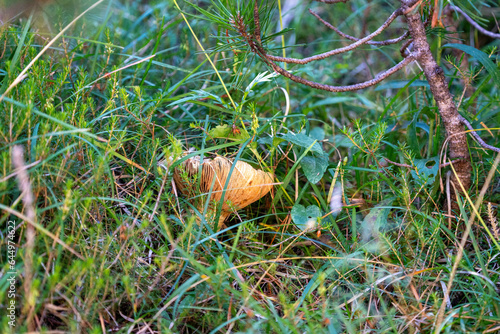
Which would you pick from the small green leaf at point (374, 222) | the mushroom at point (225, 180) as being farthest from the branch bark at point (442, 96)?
the mushroom at point (225, 180)

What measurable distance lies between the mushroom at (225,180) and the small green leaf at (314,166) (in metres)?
0.17

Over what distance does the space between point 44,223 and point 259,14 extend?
110cm

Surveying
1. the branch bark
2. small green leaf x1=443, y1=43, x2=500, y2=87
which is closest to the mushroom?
the branch bark

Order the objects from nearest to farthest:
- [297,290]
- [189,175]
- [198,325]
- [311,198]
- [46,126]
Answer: [46,126] → [198,325] → [297,290] → [189,175] → [311,198]

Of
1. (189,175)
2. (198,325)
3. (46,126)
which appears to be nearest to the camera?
(46,126)

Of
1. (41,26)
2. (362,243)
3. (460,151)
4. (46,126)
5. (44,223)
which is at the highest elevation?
(41,26)

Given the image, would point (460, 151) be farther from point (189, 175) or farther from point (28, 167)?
point (28, 167)

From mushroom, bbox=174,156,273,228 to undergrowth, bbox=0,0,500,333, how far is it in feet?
0.17

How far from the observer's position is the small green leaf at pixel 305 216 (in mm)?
1512

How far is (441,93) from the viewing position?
154cm

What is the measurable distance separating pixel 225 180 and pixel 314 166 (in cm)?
40

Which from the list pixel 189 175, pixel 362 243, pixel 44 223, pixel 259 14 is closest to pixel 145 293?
pixel 44 223

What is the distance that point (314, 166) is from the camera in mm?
1663

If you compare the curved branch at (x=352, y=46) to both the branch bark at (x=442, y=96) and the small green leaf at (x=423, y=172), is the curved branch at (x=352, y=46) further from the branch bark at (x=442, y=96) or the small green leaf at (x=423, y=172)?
the small green leaf at (x=423, y=172)
